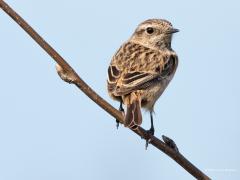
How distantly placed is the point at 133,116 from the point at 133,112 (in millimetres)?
213

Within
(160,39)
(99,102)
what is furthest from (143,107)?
(99,102)

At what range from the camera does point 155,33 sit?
7.49 meters

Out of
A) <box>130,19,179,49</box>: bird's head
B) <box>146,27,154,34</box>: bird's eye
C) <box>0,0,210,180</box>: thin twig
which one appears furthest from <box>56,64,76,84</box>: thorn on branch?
<box>146,27,154,34</box>: bird's eye

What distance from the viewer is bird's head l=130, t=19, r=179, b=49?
728cm

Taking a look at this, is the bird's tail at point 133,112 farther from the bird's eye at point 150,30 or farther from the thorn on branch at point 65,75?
the bird's eye at point 150,30

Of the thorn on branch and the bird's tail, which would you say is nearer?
the thorn on branch

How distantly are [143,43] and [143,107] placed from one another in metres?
1.67

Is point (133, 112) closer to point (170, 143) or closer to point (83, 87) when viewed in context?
point (170, 143)

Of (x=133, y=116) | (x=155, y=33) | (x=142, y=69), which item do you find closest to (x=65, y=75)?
(x=133, y=116)

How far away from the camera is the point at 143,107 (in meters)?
6.10

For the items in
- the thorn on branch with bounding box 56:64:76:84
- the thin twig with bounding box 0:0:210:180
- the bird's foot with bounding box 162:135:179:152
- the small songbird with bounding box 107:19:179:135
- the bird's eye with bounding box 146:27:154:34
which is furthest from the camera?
the bird's eye with bounding box 146:27:154:34

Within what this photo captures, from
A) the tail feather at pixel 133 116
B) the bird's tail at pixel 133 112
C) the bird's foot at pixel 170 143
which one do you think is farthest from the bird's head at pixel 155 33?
the bird's foot at pixel 170 143

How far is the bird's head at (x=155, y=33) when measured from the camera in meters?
7.28

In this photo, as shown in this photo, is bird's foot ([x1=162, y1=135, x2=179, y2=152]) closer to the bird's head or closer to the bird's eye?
the bird's head
